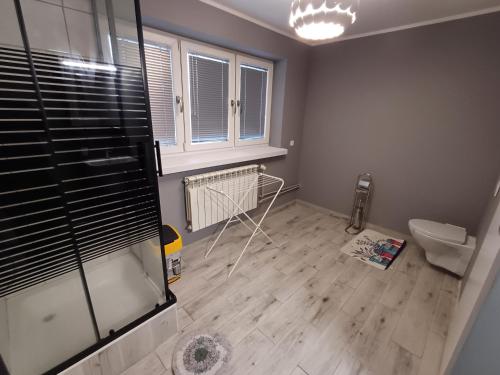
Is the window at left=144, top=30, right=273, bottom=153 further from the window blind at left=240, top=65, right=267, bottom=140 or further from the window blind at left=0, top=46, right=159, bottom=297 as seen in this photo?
the window blind at left=0, top=46, right=159, bottom=297

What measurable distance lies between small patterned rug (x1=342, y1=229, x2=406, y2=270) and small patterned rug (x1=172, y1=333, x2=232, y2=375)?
1594 millimetres

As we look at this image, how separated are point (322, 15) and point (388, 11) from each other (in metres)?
1.48

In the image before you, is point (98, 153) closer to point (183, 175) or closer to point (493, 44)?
point (183, 175)

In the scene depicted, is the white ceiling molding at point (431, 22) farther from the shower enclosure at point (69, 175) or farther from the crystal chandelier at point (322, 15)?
the shower enclosure at point (69, 175)

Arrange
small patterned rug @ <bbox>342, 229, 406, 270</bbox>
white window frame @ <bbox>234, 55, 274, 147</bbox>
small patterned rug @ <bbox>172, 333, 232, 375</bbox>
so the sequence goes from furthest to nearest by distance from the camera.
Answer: white window frame @ <bbox>234, 55, 274, 147</bbox>, small patterned rug @ <bbox>342, 229, 406, 270</bbox>, small patterned rug @ <bbox>172, 333, 232, 375</bbox>

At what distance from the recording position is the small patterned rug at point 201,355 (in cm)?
125

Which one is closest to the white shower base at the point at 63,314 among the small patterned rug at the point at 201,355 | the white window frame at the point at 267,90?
the small patterned rug at the point at 201,355

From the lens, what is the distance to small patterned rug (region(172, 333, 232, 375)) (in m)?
1.25

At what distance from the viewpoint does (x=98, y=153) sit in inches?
40.7

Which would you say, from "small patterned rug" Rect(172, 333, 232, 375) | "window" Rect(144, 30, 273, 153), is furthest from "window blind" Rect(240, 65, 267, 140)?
"small patterned rug" Rect(172, 333, 232, 375)

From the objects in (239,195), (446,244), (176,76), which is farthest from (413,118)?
(176,76)

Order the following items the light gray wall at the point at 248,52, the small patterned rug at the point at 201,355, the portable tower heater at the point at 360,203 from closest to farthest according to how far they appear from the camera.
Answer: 1. the small patterned rug at the point at 201,355
2. the light gray wall at the point at 248,52
3. the portable tower heater at the point at 360,203

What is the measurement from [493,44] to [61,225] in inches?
132

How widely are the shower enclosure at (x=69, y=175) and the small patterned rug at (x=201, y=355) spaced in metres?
0.29
